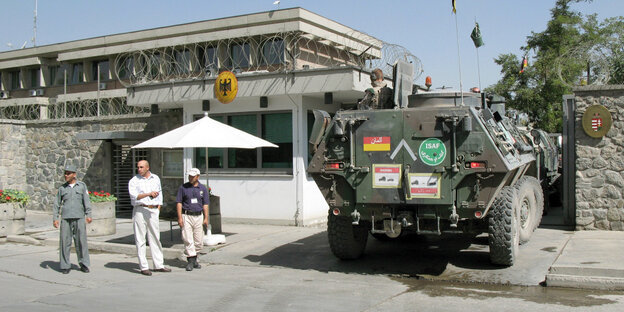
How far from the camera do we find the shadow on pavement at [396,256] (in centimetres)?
859

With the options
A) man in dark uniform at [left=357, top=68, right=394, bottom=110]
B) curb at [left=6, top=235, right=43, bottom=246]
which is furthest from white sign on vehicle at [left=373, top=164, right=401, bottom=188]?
curb at [left=6, top=235, right=43, bottom=246]

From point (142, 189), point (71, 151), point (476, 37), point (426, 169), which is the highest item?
point (476, 37)

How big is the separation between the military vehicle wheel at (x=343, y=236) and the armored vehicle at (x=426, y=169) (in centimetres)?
3

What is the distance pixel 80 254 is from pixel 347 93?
6344mm

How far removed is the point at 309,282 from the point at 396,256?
2095mm

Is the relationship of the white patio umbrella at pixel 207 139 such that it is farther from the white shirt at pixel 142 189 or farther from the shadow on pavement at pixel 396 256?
the shadow on pavement at pixel 396 256

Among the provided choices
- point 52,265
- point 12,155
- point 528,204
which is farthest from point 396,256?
point 12,155

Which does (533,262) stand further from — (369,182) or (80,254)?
(80,254)

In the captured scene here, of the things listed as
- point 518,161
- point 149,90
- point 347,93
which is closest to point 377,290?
point 518,161

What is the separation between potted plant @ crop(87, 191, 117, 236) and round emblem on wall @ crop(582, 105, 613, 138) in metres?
9.58

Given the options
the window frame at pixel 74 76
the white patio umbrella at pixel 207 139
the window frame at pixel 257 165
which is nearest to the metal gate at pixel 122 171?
the window frame at pixel 257 165

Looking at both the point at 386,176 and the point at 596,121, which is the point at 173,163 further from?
the point at 596,121

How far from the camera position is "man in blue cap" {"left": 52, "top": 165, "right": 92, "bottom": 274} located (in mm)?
8906

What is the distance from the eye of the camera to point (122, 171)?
16.6 meters
